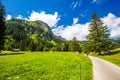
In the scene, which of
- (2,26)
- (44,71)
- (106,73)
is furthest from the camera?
(2,26)

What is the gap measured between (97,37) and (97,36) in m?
0.45

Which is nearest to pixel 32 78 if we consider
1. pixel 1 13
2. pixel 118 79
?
pixel 118 79

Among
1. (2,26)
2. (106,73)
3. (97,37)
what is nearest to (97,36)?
(97,37)

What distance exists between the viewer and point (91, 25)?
67188 mm

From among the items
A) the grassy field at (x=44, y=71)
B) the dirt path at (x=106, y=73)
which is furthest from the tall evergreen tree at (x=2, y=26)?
the dirt path at (x=106, y=73)

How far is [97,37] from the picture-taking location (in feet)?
212

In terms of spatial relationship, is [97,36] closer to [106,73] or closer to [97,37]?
[97,37]

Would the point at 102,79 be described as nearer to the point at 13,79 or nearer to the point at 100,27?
the point at 13,79

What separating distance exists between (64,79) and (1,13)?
51904 millimetres

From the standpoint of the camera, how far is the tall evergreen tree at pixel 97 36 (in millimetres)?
61812

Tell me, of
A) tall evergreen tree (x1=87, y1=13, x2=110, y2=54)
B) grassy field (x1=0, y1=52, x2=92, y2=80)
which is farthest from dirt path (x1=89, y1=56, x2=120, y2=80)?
tall evergreen tree (x1=87, y1=13, x2=110, y2=54)

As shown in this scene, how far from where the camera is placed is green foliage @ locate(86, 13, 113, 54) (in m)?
61.8

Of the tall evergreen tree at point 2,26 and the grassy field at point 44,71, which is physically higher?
the tall evergreen tree at point 2,26

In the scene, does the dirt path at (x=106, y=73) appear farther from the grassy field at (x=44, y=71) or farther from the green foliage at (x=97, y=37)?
the green foliage at (x=97, y=37)
